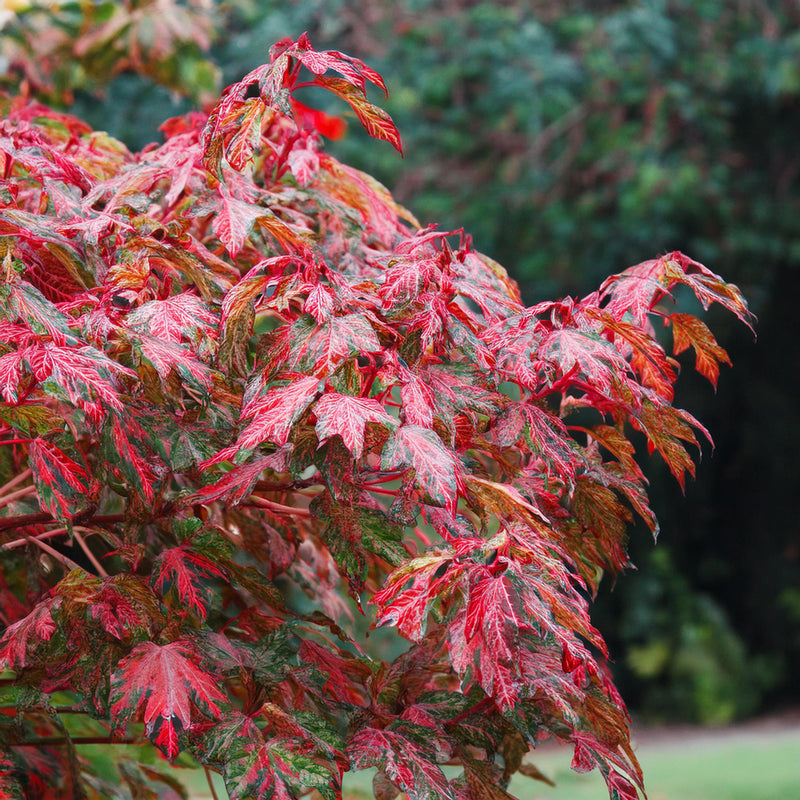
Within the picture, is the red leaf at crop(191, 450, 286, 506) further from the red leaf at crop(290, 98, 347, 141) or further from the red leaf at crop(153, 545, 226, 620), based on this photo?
the red leaf at crop(290, 98, 347, 141)

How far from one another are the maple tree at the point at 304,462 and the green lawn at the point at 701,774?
75.6 inches

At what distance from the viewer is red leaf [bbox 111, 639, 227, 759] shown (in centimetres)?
98

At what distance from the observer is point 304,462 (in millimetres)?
1020

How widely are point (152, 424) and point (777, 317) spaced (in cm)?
650

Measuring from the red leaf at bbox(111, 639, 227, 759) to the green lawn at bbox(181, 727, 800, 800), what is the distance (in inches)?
81.4

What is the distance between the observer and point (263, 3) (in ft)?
18.6

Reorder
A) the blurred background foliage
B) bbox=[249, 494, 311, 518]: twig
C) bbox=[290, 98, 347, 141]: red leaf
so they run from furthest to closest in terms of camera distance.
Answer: the blurred background foliage → bbox=[290, 98, 347, 141]: red leaf → bbox=[249, 494, 311, 518]: twig

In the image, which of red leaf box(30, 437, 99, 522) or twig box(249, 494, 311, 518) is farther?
twig box(249, 494, 311, 518)

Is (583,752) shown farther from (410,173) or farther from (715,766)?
(410,173)

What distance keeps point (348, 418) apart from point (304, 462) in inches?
5.3

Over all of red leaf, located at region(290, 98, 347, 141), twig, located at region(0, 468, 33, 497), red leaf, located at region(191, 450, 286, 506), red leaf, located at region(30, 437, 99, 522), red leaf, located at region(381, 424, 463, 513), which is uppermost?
red leaf, located at region(290, 98, 347, 141)

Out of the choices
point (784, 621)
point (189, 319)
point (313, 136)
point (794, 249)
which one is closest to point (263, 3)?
point (794, 249)

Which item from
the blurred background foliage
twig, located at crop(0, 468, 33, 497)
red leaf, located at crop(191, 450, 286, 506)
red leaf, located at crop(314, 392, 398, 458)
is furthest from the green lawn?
red leaf, located at crop(314, 392, 398, 458)

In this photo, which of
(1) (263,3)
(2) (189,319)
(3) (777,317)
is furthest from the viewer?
(3) (777,317)
